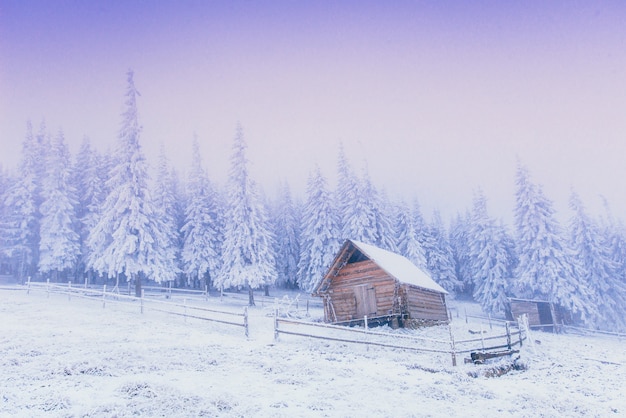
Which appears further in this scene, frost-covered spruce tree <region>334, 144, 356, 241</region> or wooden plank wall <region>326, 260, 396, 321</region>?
frost-covered spruce tree <region>334, 144, 356, 241</region>

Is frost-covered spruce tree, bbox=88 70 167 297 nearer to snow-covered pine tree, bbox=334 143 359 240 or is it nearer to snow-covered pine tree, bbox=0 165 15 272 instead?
snow-covered pine tree, bbox=0 165 15 272

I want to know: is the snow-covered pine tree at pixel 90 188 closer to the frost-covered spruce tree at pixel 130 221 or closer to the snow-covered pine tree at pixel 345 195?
the frost-covered spruce tree at pixel 130 221

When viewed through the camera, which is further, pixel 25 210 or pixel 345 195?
pixel 345 195

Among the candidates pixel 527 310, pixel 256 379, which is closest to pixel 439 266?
pixel 527 310

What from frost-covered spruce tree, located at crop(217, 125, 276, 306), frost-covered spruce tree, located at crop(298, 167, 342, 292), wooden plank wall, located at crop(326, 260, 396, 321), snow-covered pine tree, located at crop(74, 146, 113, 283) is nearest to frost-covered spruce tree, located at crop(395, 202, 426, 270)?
frost-covered spruce tree, located at crop(298, 167, 342, 292)

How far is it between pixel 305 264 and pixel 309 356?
108 feet

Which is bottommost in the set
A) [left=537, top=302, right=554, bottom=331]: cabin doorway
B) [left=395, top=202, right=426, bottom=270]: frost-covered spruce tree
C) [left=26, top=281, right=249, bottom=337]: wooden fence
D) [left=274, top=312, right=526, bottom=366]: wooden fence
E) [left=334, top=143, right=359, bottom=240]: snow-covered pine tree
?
[left=537, top=302, right=554, bottom=331]: cabin doorway

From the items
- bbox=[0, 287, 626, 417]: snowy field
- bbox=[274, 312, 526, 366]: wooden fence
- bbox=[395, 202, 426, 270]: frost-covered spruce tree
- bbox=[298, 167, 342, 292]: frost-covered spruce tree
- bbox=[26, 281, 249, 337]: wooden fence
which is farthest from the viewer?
bbox=[395, 202, 426, 270]: frost-covered spruce tree

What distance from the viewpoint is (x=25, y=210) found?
40.8 m

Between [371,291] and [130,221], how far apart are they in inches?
815

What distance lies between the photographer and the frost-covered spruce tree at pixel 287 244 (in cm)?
5494

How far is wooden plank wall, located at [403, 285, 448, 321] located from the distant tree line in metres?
12.1

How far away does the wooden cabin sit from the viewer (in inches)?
1503

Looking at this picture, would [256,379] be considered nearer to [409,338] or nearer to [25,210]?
[409,338]
